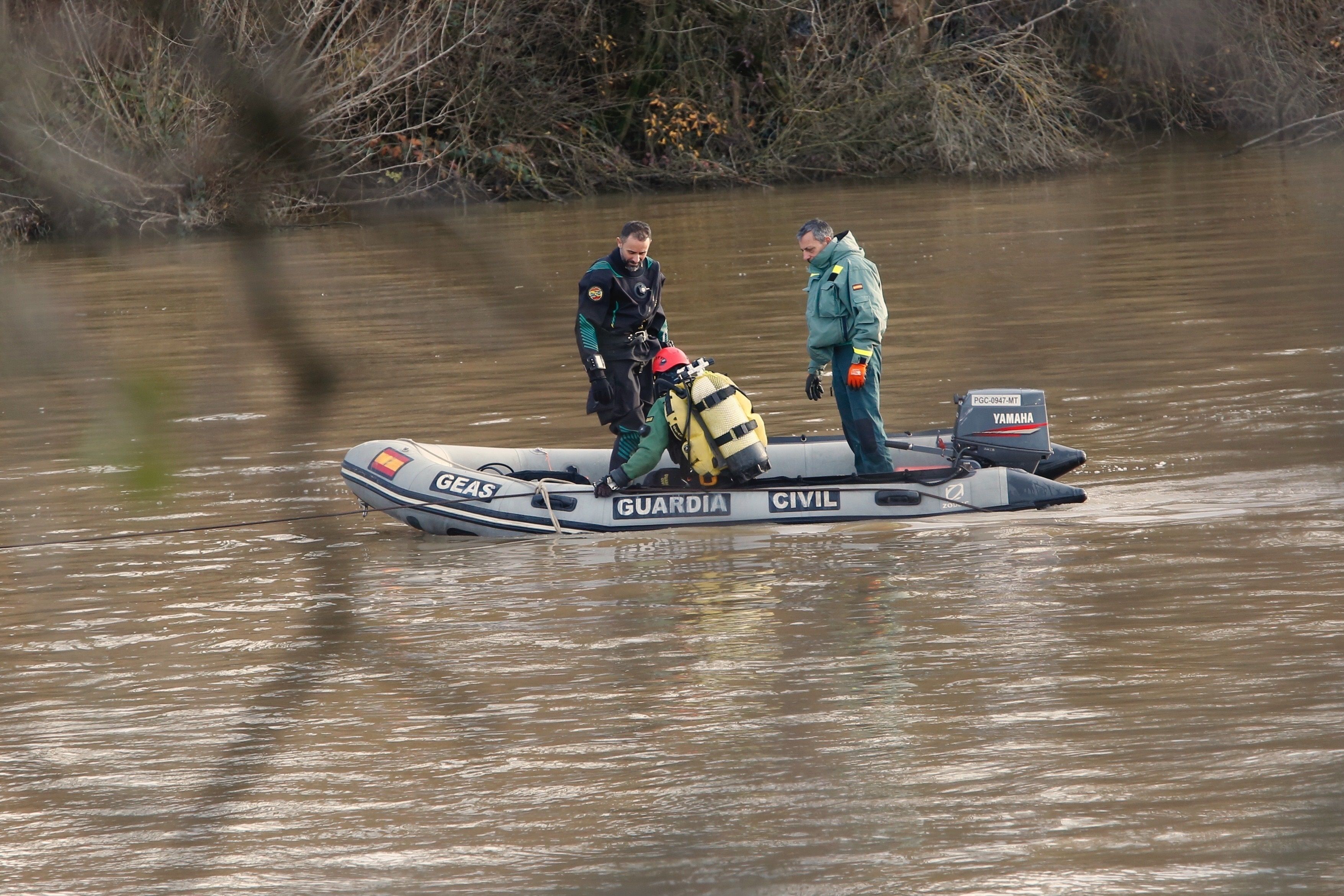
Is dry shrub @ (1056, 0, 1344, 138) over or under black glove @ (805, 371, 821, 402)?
over

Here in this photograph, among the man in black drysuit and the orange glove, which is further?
the man in black drysuit

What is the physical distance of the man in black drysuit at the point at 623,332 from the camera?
27.5 feet

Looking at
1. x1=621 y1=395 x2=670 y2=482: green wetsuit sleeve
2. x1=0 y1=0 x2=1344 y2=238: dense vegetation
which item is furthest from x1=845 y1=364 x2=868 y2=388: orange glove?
x1=0 y1=0 x2=1344 y2=238: dense vegetation

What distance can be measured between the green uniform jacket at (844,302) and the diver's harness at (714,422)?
478mm

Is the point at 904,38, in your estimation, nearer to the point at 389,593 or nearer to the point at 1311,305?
the point at 1311,305

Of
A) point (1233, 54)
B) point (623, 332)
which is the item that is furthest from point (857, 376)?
point (1233, 54)

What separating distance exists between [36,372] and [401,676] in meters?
3.42

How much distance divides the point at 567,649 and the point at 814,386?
8.90 ft

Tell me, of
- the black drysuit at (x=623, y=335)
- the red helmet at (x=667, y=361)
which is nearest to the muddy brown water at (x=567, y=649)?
the black drysuit at (x=623, y=335)

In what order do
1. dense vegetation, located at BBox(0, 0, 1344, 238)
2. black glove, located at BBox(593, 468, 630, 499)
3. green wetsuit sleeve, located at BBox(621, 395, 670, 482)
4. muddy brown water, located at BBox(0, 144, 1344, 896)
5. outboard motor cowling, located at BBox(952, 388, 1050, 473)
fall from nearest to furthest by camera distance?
dense vegetation, located at BBox(0, 0, 1344, 238) < muddy brown water, located at BBox(0, 144, 1344, 896) < green wetsuit sleeve, located at BBox(621, 395, 670, 482) < black glove, located at BBox(593, 468, 630, 499) < outboard motor cowling, located at BBox(952, 388, 1050, 473)

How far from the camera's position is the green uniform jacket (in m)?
8.12

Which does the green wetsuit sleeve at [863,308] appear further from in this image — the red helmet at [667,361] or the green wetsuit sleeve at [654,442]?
the green wetsuit sleeve at [654,442]

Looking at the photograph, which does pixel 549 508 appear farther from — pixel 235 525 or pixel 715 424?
pixel 235 525

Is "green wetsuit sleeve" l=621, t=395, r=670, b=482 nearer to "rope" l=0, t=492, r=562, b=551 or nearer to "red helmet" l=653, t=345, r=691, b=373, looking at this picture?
"red helmet" l=653, t=345, r=691, b=373
